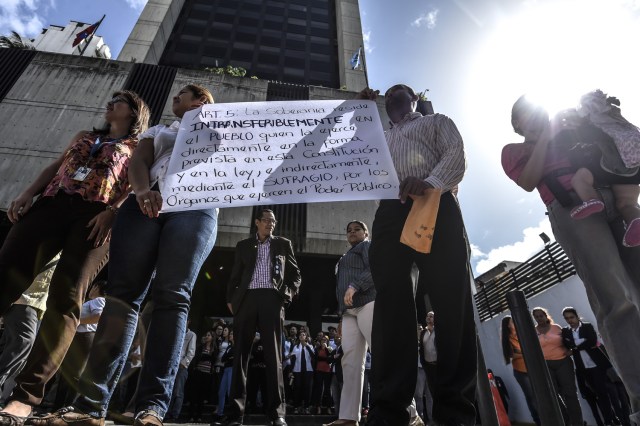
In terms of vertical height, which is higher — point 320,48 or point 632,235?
point 320,48

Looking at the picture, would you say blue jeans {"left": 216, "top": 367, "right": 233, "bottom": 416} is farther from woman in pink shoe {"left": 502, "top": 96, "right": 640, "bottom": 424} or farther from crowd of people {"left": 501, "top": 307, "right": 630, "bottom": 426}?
woman in pink shoe {"left": 502, "top": 96, "right": 640, "bottom": 424}

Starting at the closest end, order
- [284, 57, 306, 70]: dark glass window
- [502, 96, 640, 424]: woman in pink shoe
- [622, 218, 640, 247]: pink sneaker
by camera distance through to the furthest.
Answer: [502, 96, 640, 424]: woman in pink shoe, [622, 218, 640, 247]: pink sneaker, [284, 57, 306, 70]: dark glass window

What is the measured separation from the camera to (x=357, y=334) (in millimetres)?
3221

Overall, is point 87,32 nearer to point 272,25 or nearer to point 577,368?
point 272,25

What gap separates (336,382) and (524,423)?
4.75 meters

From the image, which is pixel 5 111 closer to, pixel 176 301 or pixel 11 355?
pixel 11 355

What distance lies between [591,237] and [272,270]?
2.57 metres

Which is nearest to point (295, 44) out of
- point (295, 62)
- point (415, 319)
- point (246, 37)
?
point (295, 62)

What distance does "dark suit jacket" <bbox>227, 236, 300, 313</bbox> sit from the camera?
11.4 ft

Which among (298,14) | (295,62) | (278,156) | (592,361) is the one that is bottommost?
(592,361)

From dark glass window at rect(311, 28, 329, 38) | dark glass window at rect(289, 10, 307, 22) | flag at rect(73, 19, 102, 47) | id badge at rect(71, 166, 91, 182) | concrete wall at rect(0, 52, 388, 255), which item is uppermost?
dark glass window at rect(289, 10, 307, 22)

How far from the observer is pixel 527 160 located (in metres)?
2.30

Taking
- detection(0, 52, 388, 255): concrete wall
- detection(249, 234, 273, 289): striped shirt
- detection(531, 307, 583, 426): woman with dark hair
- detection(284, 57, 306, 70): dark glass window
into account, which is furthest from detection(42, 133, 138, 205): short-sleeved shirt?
detection(284, 57, 306, 70): dark glass window

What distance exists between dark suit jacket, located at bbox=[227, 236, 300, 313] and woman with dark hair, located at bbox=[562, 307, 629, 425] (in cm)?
444
